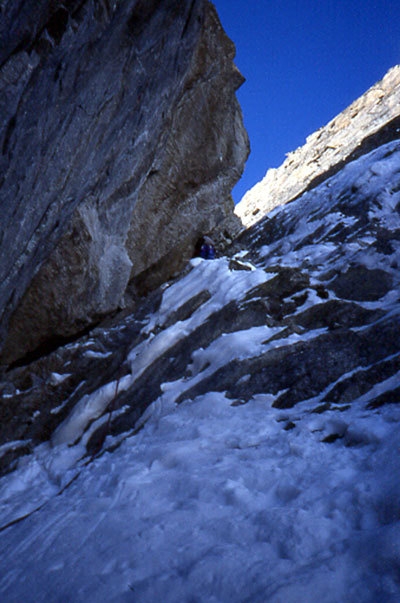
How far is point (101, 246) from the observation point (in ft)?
A: 31.8

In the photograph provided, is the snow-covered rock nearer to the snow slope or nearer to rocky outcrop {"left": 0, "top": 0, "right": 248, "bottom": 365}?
the snow slope

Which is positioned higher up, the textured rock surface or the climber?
the climber

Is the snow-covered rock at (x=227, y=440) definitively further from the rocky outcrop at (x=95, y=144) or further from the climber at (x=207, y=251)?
the climber at (x=207, y=251)

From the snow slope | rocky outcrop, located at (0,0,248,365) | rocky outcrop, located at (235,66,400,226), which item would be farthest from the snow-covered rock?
rocky outcrop, located at (235,66,400,226)

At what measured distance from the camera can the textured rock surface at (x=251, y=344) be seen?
17.2 feet

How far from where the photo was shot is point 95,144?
335 inches

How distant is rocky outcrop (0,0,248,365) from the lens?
7.41 m

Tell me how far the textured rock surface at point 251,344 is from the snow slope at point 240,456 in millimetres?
41

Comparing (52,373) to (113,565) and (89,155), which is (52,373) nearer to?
(89,155)

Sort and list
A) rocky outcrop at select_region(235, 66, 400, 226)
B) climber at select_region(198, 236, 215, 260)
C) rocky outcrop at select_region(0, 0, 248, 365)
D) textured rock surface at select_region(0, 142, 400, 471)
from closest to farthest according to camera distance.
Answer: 1. textured rock surface at select_region(0, 142, 400, 471)
2. rocky outcrop at select_region(0, 0, 248, 365)
3. climber at select_region(198, 236, 215, 260)
4. rocky outcrop at select_region(235, 66, 400, 226)

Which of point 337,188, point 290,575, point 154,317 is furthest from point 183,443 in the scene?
point 337,188

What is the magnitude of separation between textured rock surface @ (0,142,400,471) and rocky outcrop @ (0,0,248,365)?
5.36 feet

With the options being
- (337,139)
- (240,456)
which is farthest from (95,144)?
(337,139)

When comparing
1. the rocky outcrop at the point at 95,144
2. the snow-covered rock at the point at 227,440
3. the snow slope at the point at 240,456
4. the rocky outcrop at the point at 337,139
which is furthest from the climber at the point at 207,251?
the rocky outcrop at the point at 337,139
